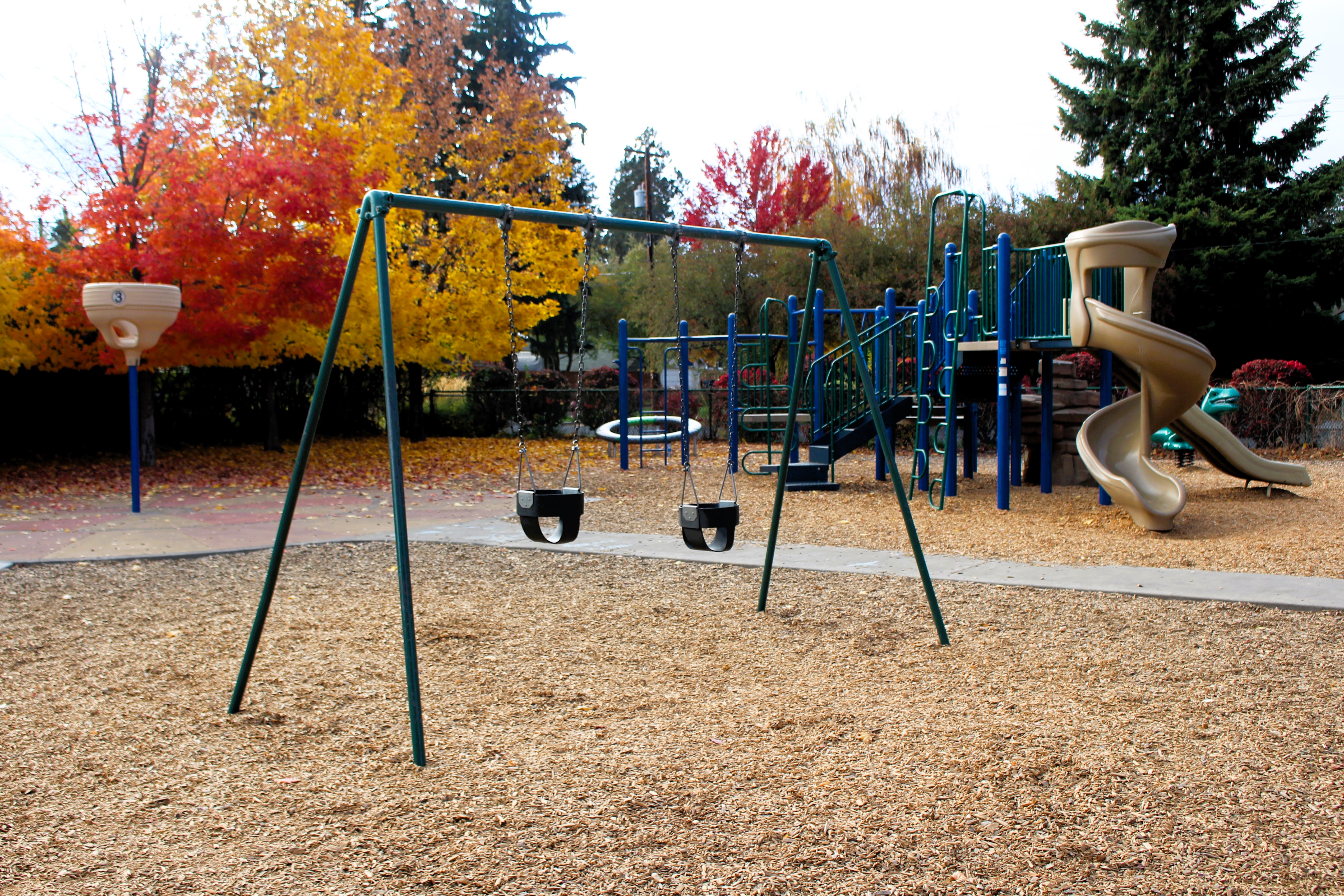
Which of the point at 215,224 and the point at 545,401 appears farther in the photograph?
the point at 545,401

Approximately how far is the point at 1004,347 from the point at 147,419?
470 inches

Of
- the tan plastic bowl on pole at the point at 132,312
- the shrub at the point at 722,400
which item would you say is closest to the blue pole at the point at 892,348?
the shrub at the point at 722,400

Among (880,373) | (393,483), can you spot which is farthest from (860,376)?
(393,483)

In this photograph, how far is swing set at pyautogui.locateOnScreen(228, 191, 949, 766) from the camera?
341 centimetres

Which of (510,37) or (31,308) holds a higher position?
(510,37)

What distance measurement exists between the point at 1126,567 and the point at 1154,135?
79.2 feet

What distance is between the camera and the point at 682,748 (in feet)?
11.5

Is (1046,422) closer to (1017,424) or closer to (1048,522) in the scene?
(1017,424)

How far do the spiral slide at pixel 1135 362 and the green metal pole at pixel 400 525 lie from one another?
6.80 meters

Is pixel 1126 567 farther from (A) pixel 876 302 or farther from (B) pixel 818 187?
(B) pixel 818 187

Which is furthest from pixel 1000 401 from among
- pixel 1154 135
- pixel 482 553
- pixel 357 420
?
pixel 1154 135

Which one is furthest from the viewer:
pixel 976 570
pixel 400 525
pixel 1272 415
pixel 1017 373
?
pixel 1272 415

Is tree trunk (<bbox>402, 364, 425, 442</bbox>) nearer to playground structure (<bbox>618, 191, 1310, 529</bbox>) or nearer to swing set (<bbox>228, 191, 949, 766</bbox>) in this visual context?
playground structure (<bbox>618, 191, 1310, 529</bbox>)

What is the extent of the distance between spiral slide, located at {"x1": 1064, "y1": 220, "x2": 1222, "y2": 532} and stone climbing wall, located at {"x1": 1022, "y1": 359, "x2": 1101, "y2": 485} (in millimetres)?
2762
